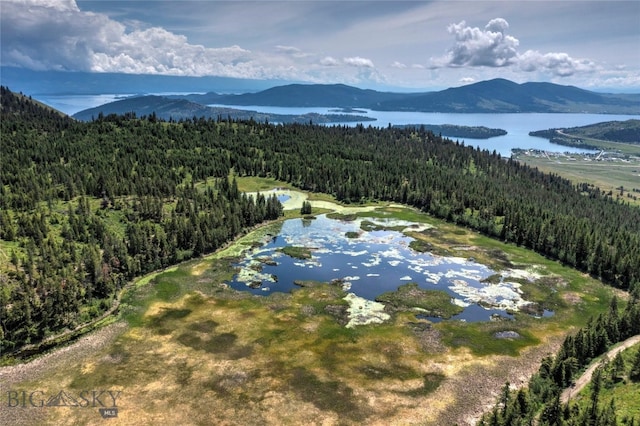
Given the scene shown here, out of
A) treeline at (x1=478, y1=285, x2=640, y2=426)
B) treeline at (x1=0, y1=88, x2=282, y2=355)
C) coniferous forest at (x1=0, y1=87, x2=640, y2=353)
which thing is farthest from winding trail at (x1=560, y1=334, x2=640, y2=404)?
treeline at (x1=0, y1=88, x2=282, y2=355)

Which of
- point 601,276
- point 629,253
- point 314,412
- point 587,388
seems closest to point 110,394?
point 314,412

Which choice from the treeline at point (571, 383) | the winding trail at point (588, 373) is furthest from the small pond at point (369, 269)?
the winding trail at point (588, 373)

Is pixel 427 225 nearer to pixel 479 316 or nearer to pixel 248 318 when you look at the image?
pixel 479 316

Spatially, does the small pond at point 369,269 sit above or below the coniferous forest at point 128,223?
below

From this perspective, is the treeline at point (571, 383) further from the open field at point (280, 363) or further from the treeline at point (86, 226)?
the treeline at point (86, 226)

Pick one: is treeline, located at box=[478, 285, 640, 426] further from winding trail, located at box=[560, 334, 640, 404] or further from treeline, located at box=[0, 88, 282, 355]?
treeline, located at box=[0, 88, 282, 355]

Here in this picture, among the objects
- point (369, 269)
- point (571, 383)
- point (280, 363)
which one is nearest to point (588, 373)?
point (571, 383)
